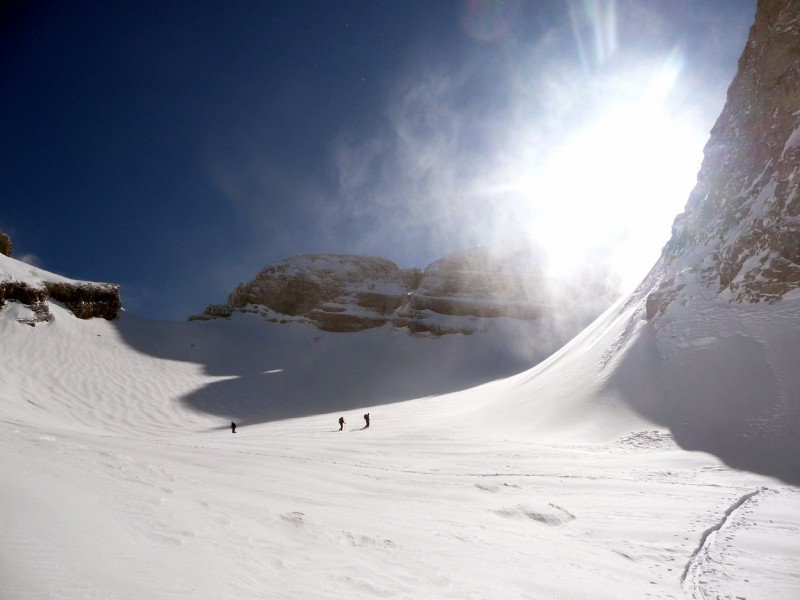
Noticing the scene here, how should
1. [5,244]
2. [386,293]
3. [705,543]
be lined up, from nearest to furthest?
[705,543]
[5,244]
[386,293]

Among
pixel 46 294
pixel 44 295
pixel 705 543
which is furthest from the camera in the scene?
pixel 46 294

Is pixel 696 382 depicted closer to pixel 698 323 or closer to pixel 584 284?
pixel 698 323

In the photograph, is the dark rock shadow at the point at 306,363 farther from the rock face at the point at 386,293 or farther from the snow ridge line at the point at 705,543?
the snow ridge line at the point at 705,543

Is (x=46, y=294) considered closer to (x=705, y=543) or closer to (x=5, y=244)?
(x=5, y=244)

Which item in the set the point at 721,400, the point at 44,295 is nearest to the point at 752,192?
the point at 721,400

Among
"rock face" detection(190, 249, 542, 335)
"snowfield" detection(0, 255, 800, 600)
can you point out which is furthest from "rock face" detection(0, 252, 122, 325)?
"snowfield" detection(0, 255, 800, 600)

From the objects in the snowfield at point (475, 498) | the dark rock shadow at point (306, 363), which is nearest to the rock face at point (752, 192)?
the snowfield at point (475, 498)

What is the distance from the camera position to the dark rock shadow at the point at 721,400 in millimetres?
10758

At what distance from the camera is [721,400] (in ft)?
43.5

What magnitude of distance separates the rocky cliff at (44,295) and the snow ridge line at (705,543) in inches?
1514

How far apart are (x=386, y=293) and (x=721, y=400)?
162 ft

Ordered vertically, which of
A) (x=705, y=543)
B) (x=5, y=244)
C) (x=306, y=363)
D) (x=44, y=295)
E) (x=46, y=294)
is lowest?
(x=705, y=543)

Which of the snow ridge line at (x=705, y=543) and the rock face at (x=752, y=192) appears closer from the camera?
the snow ridge line at (x=705, y=543)

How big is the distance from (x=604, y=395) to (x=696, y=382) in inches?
119
